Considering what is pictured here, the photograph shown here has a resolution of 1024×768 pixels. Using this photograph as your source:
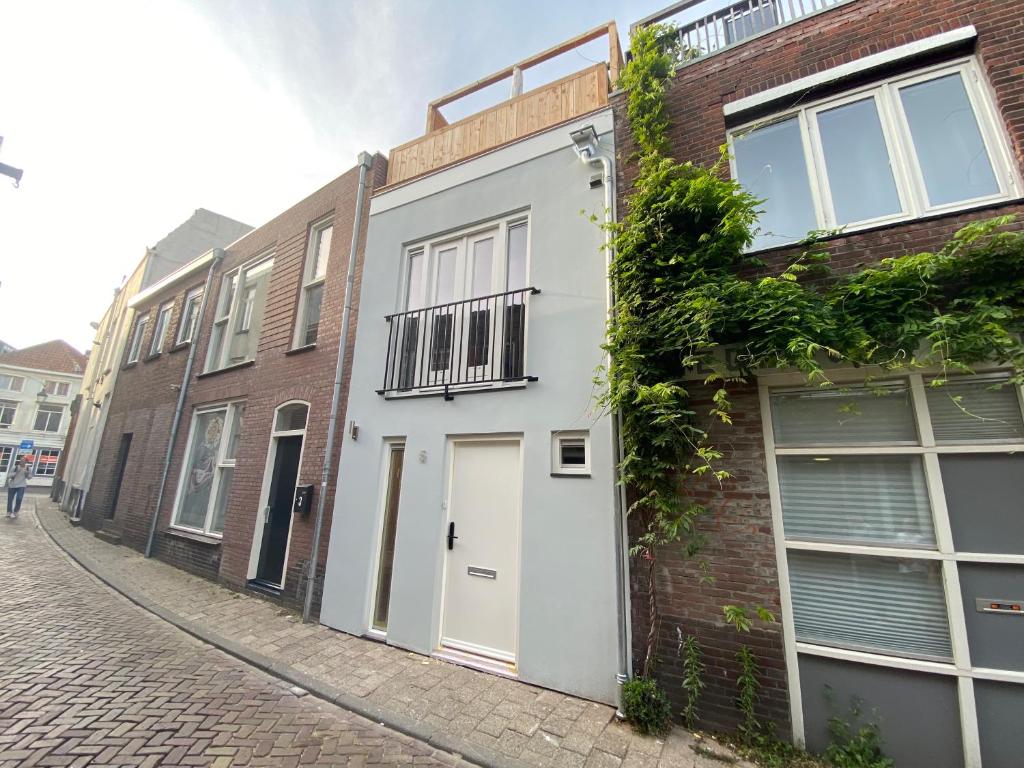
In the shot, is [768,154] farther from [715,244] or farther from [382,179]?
[382,179]

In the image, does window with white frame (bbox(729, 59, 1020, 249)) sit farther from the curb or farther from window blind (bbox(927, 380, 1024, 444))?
the curb

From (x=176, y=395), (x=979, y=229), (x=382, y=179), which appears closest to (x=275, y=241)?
(x=382, y=179)

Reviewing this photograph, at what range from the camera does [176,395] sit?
32.3 feet

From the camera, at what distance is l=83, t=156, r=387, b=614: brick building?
21.9 feet

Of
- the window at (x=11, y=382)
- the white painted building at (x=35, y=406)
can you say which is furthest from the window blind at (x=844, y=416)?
the window at (x=11, y=382)

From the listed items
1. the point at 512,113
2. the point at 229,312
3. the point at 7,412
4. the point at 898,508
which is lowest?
the point at 898,508

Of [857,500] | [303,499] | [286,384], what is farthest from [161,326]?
[857,500]

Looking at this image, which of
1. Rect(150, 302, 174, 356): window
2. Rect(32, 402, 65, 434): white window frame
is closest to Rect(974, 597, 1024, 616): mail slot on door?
Rect(150, 302, 174, 356): window

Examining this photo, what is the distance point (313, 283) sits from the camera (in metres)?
7.62

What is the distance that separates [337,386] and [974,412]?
6.73 m

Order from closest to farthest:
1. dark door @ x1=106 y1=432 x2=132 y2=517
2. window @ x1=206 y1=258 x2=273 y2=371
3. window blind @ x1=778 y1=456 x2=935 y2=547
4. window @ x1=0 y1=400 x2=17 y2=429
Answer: window blind @ x1=778 y1=456 x2=935 y2=547, window @ x1=206 y1=258 x2=273 y2=371, dark door @ x1=106 y1=432 x2=132 y2=517, window @ x1=0 y1=400 x2=17 y2=429

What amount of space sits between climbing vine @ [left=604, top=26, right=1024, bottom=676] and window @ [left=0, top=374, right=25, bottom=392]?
47186 mm

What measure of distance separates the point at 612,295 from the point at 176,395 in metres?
10.6

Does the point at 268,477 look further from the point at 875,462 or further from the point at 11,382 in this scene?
the point at 11,382
